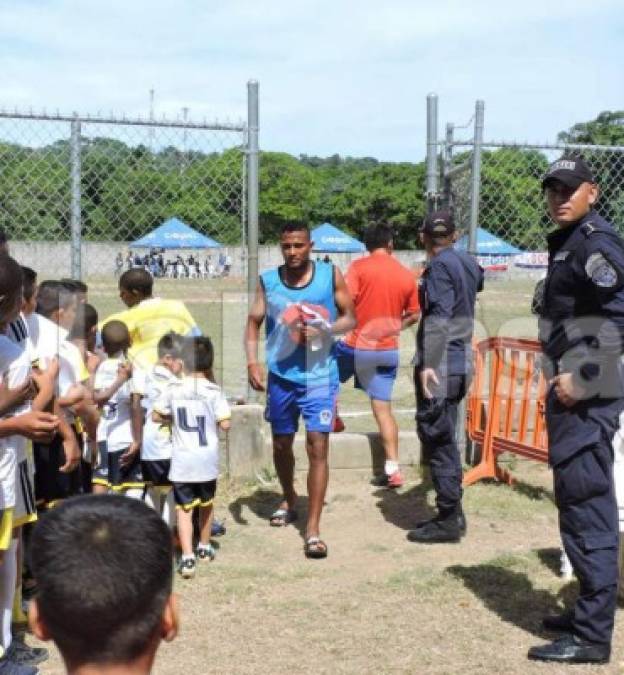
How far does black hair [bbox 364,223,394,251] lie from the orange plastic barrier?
115 centimetres

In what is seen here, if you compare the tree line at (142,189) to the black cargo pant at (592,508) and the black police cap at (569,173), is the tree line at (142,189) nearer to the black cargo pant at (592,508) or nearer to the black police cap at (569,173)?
the black police cap at (569,173)

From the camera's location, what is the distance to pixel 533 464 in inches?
320

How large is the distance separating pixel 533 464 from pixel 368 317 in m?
1.84

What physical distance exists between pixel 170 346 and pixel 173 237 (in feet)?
7.41

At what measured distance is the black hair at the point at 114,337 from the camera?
6004mm

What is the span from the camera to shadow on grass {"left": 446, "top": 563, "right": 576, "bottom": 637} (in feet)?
16.2

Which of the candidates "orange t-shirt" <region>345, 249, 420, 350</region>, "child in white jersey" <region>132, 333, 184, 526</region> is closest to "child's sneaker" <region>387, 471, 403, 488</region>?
"orange t-shirt" <region>345, 249, 420, 350</region>

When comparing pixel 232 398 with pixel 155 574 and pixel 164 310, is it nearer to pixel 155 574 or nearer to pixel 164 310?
pixel 164 310

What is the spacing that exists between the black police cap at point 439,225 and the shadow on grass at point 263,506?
83.8 inches

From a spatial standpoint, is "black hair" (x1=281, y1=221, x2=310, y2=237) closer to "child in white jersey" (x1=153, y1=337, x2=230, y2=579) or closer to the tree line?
the tree line

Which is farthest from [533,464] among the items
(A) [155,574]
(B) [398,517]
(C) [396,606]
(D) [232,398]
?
(A) [155,574]

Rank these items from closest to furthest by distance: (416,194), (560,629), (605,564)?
(605,564), (560,629), (416,194)

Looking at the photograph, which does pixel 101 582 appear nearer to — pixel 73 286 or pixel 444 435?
pixel 73 286

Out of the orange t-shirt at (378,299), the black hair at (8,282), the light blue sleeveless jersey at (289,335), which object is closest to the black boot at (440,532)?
the light blue sleeveless jersey at (289,335)
